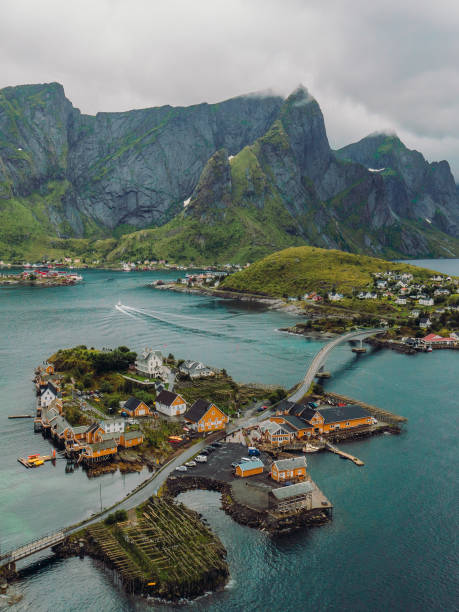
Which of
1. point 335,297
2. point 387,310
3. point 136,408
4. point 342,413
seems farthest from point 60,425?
point 335,297

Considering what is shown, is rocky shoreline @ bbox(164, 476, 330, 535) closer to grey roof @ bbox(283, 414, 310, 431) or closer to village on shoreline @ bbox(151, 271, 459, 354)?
grey roof @ bbox(283, 414, 310, 431)

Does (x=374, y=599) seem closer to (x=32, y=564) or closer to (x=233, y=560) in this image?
(x=233, y=560)

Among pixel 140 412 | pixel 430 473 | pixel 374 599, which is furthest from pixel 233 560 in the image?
pixel 140 412

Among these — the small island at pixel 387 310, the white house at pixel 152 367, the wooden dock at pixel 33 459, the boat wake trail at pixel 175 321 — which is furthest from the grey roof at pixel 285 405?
the small island at pixel 387 310

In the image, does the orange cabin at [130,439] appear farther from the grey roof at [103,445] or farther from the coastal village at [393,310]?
the coastal village at [393,310]

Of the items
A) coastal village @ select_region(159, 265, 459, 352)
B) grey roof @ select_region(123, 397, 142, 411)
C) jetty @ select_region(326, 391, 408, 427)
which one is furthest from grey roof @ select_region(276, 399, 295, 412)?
coastal village @ select_region(159, 265, 459, 352)
